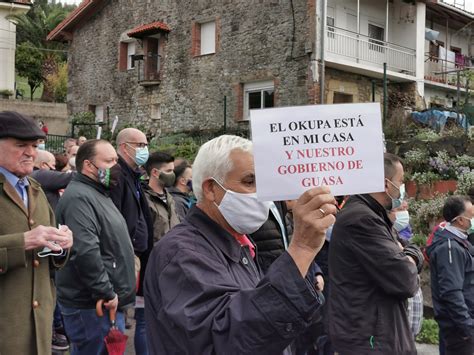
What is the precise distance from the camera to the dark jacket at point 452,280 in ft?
15.4

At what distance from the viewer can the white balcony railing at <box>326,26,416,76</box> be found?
1995 centimetres

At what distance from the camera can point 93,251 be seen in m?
4.29

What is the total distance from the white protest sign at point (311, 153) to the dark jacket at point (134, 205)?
3336mm

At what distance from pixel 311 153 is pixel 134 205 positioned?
361 centimetres

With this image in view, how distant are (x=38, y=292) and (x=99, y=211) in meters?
1.08

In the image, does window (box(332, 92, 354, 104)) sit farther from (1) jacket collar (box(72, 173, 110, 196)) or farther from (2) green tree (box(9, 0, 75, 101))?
(2) green tree (box(9, 0, 75, 101))

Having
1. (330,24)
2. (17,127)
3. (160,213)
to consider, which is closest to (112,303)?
(17,127)

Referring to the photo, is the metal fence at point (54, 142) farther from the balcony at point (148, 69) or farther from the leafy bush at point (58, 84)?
the leafy bush at point (58, 84)

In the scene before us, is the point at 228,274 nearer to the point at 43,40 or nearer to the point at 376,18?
the point at 376,18

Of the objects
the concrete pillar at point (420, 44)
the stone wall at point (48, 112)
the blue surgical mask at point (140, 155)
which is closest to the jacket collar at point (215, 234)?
the blue surgical mask at point (140, 155)

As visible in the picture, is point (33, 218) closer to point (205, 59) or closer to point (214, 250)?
point (214, 250)

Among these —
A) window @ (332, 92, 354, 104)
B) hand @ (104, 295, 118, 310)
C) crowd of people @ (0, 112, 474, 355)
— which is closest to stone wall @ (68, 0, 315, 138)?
window @ (332, 92, 354, 104)

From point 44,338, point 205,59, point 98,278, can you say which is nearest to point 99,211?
point 98,278

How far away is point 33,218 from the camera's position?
362 centimetres
